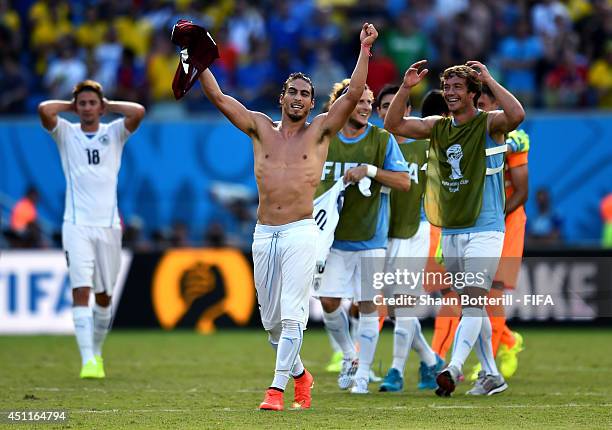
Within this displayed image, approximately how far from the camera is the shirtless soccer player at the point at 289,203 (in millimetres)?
9797

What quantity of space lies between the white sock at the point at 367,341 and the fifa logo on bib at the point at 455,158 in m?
1.63

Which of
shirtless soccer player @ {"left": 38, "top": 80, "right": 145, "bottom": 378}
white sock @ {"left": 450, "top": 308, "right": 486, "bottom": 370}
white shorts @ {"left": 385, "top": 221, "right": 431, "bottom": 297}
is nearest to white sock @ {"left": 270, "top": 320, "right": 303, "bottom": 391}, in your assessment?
white sock @ {"left": 450, "top": 308, "right": 486, "bottom": 370}

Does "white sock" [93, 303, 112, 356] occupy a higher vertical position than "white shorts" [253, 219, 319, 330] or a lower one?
lower

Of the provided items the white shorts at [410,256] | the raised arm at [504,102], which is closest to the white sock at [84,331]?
the white shorts at [410,256]

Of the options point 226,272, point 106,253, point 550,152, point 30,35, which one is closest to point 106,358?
point 106,253

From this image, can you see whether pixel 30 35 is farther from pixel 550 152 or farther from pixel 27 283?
pixel 550 152

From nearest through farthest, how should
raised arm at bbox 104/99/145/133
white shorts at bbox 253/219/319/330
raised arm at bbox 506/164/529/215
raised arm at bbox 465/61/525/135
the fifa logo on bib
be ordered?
white shorts at bbox 253/219/319/330, raised arm at bbox 465/61/525/135, the fifa logo on bib, raised arm at bbox 506/164/529/215, raised arm at bbox 104/99/145/133

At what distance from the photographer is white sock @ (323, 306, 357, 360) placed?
467 inches

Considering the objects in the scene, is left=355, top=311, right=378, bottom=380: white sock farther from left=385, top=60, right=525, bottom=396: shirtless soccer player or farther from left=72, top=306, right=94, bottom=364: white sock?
left=72, top=306, right=94, bottom=364: white sock

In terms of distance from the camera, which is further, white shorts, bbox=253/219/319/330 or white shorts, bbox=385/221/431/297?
white shorts, bbox=385/221/431/297

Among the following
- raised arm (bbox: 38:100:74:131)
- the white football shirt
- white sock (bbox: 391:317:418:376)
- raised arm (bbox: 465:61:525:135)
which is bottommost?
white sock (bbox: 391:317:418:376)

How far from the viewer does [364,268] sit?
464 inches

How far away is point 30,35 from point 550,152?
10788mm

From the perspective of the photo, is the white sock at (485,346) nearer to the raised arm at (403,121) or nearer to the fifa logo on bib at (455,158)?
the fifa logo on bib at (455,158)
